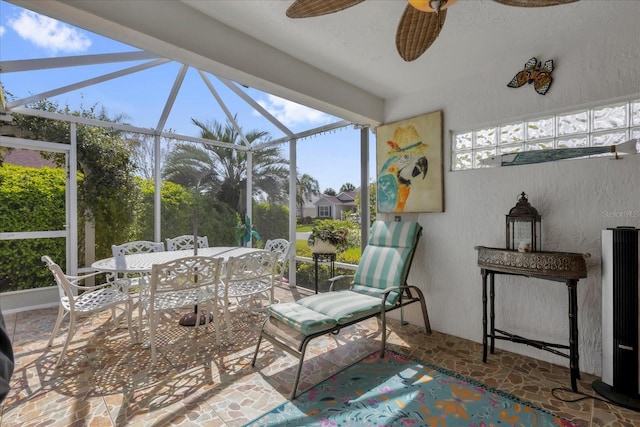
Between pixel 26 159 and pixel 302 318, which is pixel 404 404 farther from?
pixel 26 159

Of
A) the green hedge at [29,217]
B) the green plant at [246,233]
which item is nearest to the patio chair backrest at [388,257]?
the green plant at [246,233]

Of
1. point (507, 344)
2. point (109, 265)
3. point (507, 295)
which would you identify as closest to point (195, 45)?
point (109, 265)

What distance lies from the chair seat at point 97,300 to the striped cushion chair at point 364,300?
4.87 ft

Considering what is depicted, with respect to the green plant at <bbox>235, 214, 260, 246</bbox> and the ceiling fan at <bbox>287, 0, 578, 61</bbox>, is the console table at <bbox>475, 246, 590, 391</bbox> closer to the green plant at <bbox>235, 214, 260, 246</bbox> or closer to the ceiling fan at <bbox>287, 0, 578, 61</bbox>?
the ceiling fan at <bbox>287, 0, 578, 61</bbox>

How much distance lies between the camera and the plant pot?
13.5ft

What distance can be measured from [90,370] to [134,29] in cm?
266

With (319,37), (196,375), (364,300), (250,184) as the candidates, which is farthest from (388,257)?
(250,184)

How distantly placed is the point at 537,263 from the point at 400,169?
176 centimetres

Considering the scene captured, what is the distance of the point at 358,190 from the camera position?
14.2 feet

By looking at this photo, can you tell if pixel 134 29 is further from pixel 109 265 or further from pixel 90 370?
pixel 90 370

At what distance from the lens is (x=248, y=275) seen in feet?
11.2

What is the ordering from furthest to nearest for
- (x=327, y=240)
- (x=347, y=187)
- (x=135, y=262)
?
(x=347, y=187)
(x=327, y=240)
(x=135, y=262)

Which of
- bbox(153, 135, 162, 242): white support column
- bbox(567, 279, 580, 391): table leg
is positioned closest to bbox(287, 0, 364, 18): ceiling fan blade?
bbox(567, 279, 580, 391): table leg

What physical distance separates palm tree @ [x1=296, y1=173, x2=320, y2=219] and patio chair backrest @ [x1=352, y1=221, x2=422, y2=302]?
174 centimetres
